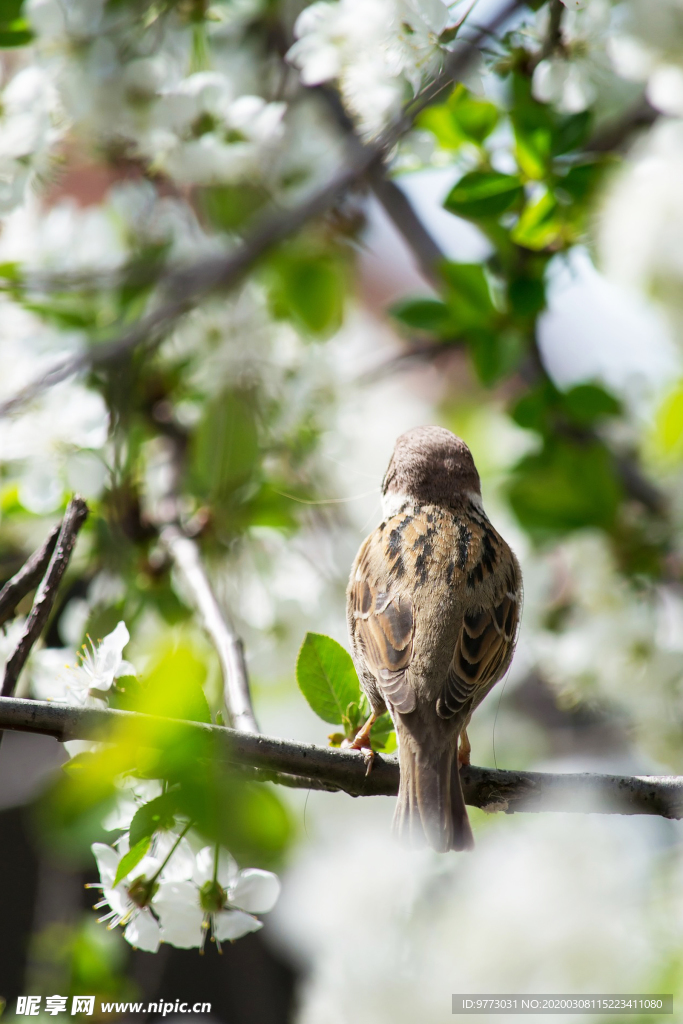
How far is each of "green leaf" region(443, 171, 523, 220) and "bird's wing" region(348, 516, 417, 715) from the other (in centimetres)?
65

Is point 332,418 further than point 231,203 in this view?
Yes

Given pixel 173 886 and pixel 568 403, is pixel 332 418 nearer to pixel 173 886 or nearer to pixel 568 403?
pixel 568 403

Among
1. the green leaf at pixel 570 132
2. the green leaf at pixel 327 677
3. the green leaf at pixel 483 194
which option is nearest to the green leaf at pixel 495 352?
the green leaf at pixel 483 194

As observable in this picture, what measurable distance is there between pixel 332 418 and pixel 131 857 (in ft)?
4.05

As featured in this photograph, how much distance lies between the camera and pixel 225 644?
1.21 meters

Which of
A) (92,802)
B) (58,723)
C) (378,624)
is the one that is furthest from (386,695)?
(58,723)

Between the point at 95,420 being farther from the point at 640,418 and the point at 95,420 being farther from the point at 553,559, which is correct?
the point at 553,559

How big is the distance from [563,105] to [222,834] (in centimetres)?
162

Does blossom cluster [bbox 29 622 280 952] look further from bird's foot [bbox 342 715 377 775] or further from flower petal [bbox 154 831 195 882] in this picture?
bird's foot [bbox 342 715 377 775]

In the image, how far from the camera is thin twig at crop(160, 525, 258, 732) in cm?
110

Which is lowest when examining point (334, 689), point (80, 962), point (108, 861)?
point (80, 962)

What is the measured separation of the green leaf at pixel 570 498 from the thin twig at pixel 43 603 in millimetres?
1390

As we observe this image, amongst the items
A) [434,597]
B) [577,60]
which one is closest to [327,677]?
[434,597]

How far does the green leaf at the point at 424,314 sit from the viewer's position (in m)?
2.05
